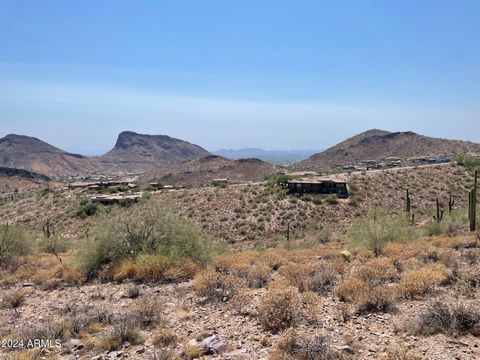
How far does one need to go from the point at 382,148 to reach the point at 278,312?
131554 mm

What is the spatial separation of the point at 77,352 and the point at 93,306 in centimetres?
314

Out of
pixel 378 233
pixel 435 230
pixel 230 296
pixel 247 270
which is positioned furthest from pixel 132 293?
pixel 435 230

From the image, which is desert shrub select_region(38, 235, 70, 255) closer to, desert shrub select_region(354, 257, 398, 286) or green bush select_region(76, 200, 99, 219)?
desert shrub select_region(354, 257, 398, 286)

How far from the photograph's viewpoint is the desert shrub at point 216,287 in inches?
470

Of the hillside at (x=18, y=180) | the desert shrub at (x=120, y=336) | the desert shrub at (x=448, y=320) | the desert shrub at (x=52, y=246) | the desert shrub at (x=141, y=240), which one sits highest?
the hillside at (x=18, y=180)

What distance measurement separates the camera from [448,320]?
28.3 ft

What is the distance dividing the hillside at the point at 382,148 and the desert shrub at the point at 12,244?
93405mm

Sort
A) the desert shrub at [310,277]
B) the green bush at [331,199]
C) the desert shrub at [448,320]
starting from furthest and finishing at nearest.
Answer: the green bush at [331,199], the desert shrub at [310,277], the desert shrub at [448,320]

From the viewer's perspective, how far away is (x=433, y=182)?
2239 inches

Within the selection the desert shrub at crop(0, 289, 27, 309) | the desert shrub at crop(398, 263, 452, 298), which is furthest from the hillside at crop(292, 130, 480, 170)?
the desert shrub at crop(0, 289, 27, 309)

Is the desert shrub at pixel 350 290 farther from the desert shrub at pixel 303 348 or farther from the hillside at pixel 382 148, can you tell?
the hillside at pixel 382 148

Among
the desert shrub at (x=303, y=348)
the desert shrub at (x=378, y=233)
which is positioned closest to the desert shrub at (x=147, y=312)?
the desert shrub at (x=303, y=348)

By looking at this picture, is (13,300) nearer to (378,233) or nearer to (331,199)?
(378,233)

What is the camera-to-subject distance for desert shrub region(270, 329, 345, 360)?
7613 mm
